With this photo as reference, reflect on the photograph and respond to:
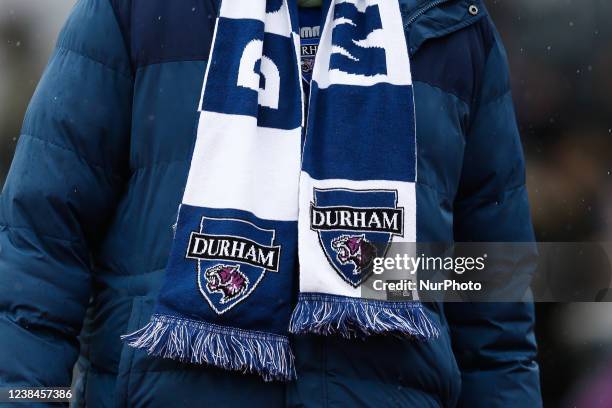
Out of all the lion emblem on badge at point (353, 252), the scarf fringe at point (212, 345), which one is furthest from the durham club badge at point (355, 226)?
the scarf fringe at point (212, 345)

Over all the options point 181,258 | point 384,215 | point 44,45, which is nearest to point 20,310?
point 181,258

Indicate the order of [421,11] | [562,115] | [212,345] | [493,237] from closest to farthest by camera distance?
[212,345] → [421,11] → [493,237] → [562,115]

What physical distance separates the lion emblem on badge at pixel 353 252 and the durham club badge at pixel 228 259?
0.44ft

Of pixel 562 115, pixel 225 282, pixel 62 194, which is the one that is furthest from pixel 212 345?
pixel 562 115

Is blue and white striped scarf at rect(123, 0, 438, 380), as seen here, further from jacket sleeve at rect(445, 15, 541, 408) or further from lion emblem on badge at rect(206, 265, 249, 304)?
jacket sleeve at rect(445, 15, 541, 408)

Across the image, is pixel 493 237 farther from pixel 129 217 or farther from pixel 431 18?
pixel 129 217

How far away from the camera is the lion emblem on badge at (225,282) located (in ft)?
7.86

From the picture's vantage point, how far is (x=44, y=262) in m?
2.42

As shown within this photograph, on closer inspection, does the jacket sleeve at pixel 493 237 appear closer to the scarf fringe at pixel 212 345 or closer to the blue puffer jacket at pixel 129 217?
the blue puffer jacket at pixel 129 217

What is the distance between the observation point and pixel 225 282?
240 centimetres

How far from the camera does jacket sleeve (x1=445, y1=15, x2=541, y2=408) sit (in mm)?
2943

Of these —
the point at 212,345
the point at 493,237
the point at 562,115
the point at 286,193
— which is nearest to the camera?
the point at 212,345

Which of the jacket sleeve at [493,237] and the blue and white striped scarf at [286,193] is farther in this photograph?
the jacket sleeve at [493,237]

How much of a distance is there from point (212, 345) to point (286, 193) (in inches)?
13.7
